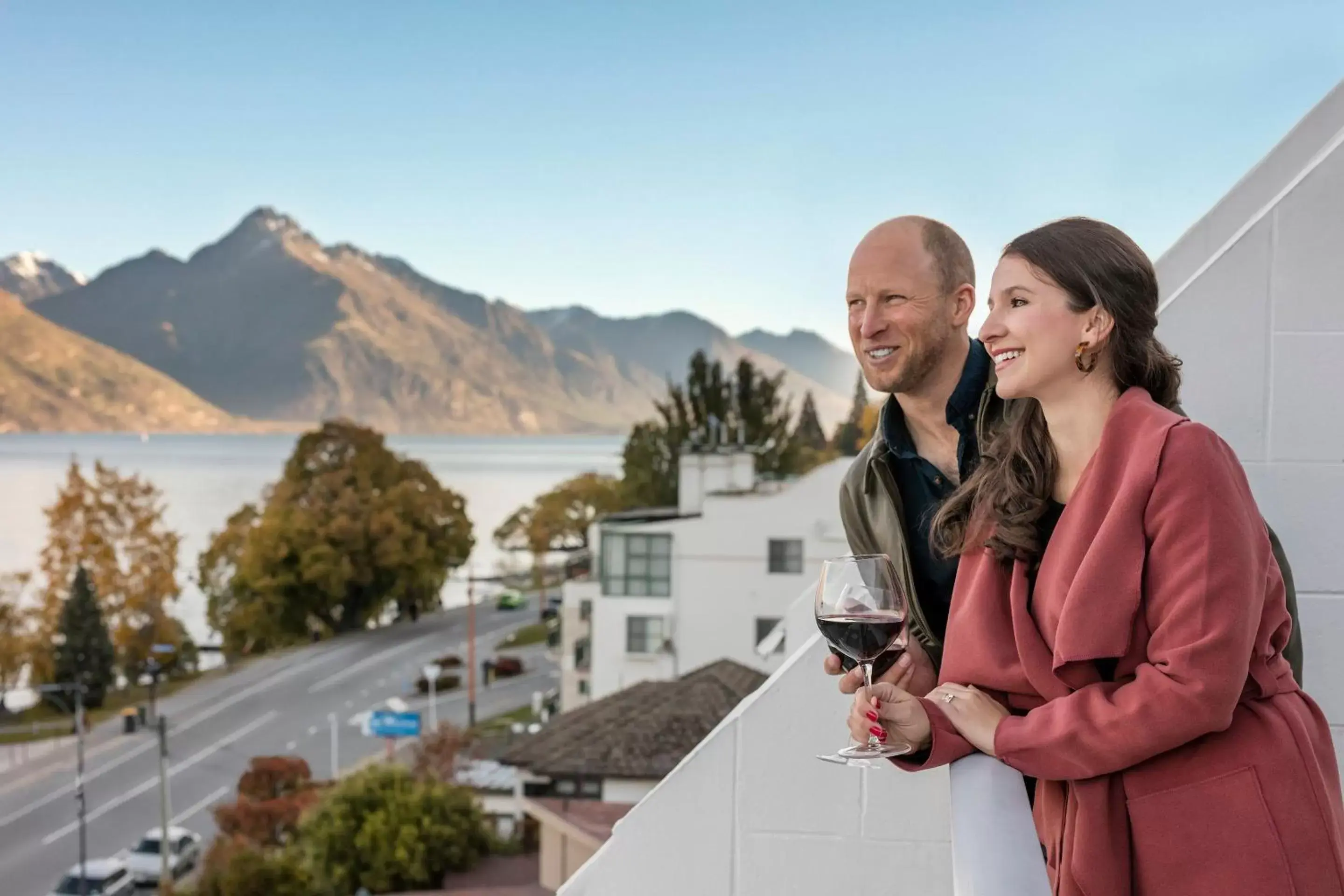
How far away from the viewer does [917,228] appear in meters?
1.43

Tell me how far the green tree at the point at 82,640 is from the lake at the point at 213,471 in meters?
2.87

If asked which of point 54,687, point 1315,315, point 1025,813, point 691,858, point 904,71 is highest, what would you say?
point 904,71

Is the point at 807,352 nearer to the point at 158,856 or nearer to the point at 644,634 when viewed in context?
the point at 644,634

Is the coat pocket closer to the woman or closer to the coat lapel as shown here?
the woman

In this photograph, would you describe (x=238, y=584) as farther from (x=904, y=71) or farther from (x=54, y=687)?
(x=904, y=71)

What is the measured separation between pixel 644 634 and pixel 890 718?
2073 cm

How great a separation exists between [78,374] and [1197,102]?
82092mm

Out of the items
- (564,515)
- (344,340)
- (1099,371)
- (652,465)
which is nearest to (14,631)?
(564,515)

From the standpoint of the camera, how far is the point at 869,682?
1.18 metres

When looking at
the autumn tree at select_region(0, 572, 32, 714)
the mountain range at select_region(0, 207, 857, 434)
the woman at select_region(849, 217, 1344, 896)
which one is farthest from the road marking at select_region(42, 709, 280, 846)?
the mountain range at select_region(0, 207, 857, 434)

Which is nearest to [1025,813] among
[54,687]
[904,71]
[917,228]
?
[917,228]

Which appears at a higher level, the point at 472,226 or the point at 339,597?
the point at 472,226

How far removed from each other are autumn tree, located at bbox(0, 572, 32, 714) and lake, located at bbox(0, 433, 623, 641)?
11.6 feet

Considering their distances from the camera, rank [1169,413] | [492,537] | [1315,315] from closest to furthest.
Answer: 1. [1169,413]
2. [1315,315]
3. [492,537]
